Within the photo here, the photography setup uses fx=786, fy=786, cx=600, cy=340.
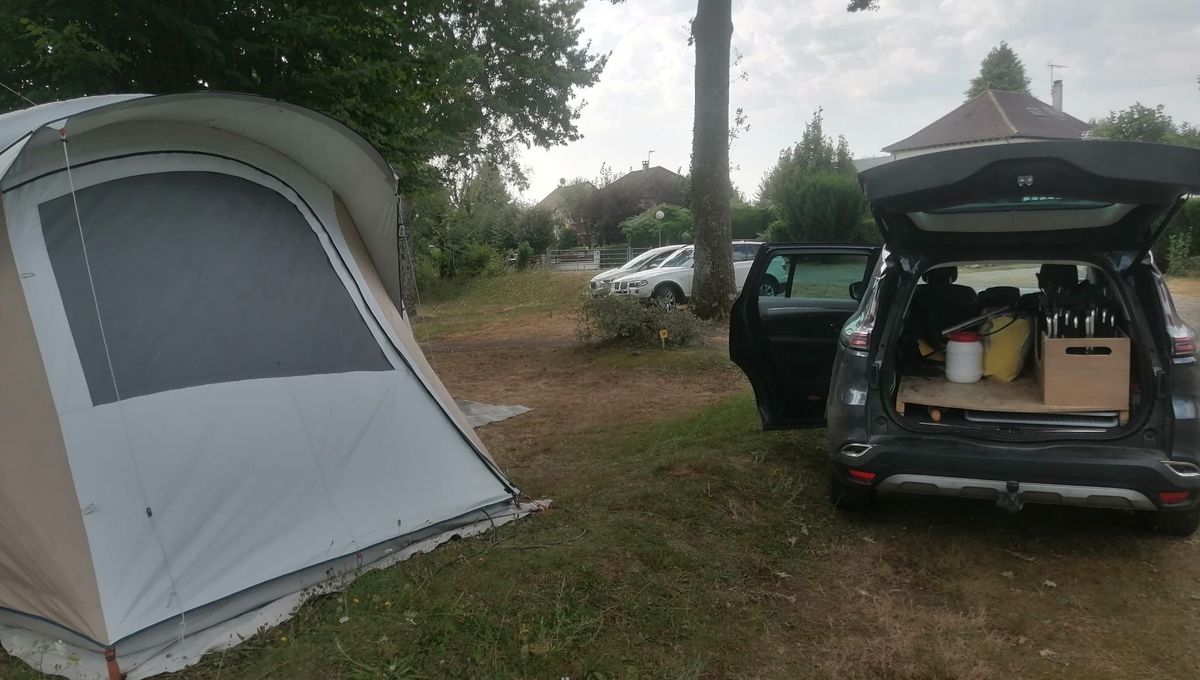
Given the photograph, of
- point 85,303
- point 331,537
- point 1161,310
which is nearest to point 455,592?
point 331,537

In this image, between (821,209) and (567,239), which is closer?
(821,209)

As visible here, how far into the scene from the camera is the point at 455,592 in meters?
3.22

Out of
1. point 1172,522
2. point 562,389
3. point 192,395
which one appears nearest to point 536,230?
point 562,389

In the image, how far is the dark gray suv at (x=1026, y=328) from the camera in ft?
10.8

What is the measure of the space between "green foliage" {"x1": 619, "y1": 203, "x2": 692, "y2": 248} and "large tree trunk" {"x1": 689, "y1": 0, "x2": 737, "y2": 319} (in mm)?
17894

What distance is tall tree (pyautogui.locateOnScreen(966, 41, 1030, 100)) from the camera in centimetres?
5266

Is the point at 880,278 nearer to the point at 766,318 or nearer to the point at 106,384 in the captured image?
the point at 766,318

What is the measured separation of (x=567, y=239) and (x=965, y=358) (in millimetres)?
30810

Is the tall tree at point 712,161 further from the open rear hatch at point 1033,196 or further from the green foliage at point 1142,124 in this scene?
the green foliage at point 1142,124

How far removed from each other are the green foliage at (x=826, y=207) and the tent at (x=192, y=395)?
17.1 m

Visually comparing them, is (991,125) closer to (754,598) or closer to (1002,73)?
(1002,73)

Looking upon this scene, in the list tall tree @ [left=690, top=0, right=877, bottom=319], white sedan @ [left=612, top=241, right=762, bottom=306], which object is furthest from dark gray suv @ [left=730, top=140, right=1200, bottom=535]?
white sedan @ [left=612, top=241, right=762, bottom=306]

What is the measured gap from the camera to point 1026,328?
4.32 m

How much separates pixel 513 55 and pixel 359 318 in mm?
17444
